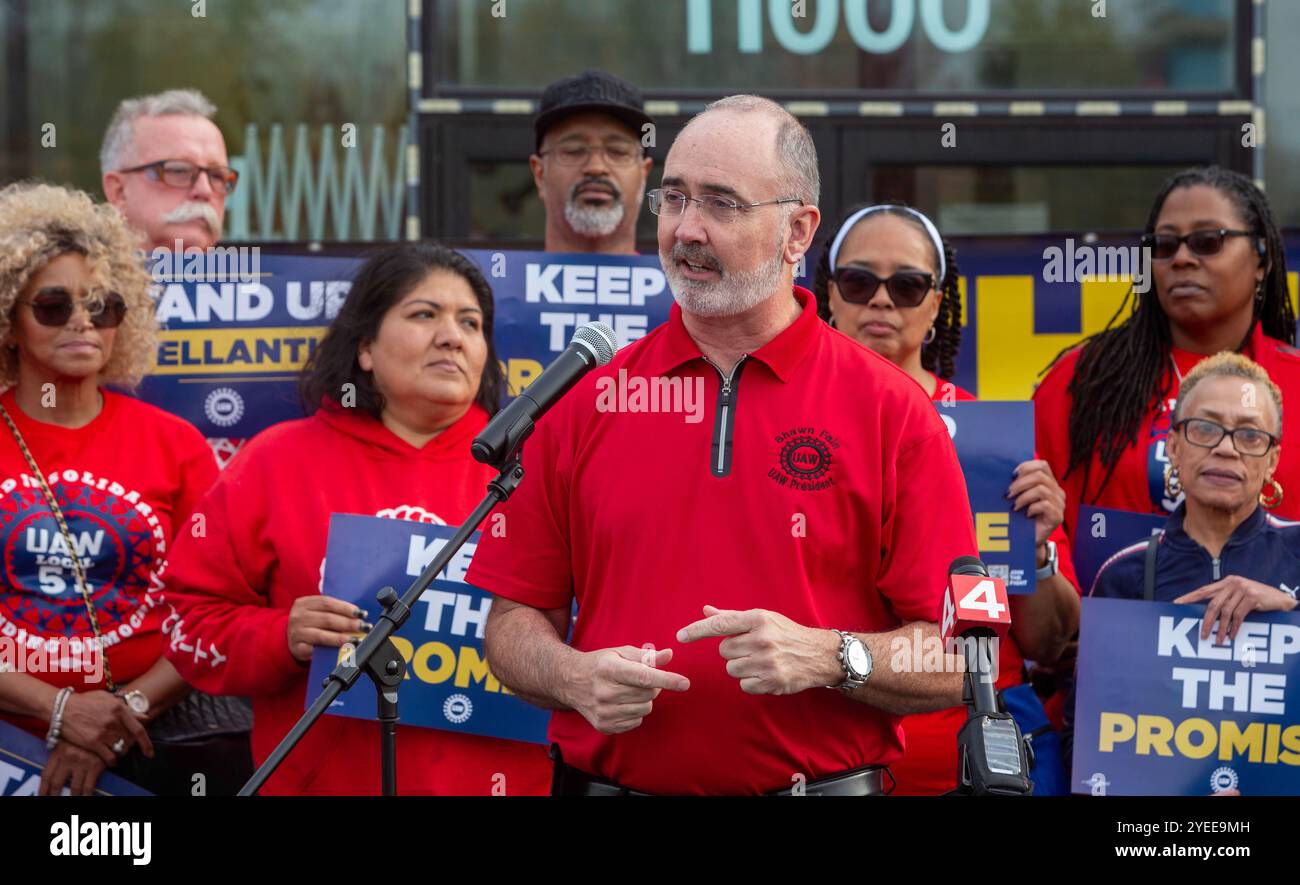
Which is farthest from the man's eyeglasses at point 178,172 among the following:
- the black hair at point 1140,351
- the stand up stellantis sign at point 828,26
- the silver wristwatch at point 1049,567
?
the silver wristwatch at point 1049,567

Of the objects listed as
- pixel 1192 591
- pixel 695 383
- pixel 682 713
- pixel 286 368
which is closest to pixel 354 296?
pixel 286 368

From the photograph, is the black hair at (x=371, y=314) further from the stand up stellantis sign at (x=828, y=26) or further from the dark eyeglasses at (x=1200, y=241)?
the stand up stellantis sign at (x=828, y=26)

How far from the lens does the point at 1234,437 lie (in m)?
4.05

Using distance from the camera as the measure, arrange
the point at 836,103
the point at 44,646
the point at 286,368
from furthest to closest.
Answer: the point at 836,103, the point at 286,368, the point at 44,646

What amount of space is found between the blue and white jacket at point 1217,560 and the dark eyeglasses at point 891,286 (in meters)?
0.88

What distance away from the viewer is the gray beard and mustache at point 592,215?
5.16m

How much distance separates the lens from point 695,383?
10.3 ft

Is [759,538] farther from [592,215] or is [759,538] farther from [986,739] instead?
[592,215]

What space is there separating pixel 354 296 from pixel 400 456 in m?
0.51

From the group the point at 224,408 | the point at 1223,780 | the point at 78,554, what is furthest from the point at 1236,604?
the point at 224,408

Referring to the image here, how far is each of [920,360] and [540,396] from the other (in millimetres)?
2040

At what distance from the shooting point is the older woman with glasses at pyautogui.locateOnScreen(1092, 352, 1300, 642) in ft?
13.1

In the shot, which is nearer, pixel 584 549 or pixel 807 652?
pixel 807 652

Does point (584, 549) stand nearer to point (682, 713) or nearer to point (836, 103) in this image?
point (682, 713)
